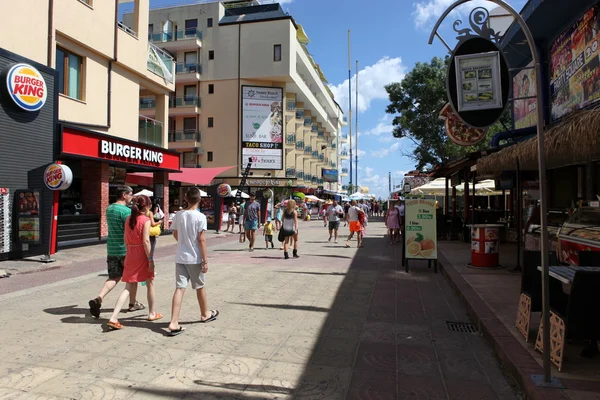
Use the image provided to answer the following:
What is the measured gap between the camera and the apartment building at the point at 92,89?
1298 cm

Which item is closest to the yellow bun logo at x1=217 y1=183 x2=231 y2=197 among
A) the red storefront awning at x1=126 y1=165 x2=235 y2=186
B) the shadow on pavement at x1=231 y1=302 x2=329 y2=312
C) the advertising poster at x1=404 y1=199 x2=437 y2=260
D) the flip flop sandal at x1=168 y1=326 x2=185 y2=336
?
the red storefront awning at x1=126 y1=165 x2=235 y2=186

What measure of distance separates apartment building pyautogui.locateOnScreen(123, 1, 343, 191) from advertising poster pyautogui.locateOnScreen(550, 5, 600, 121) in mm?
31178

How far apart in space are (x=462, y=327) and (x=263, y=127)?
122 ft

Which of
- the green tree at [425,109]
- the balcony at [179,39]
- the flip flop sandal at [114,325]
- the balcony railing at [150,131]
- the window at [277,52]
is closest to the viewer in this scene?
the flip flop sandal at [114,325]

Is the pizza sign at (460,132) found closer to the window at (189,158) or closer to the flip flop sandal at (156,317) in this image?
the flip flop sandal at (156,317)

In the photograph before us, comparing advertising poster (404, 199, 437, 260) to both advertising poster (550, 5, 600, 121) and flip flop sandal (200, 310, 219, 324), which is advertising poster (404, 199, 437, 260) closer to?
advertising poster (550, 5, 600, 121)

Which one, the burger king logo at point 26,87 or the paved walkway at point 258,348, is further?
the burger king logo at point 26,87

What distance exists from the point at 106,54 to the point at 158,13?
30368mm

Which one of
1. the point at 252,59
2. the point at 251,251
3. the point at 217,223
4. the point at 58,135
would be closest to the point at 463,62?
the point at 251,251

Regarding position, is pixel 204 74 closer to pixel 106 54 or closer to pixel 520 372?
pixel 106 54

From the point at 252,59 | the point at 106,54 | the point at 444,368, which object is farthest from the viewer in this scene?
the point at 252,59

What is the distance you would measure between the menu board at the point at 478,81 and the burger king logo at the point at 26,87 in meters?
11.0

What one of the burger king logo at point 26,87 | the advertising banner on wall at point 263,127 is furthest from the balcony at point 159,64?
the advertising banner on wall at point 263,127

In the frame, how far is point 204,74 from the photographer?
42.2 meters
